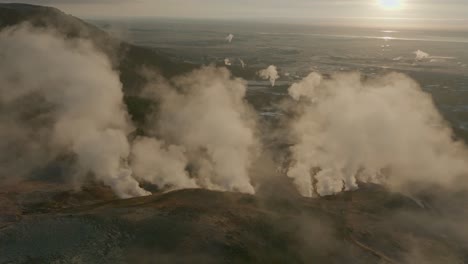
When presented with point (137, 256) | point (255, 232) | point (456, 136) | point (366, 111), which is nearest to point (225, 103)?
point (366, 111)

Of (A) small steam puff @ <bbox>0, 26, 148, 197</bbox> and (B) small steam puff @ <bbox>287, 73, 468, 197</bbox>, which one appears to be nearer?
(A) small steam puff @ <bbox>0, 26, 148, 197</bbox>

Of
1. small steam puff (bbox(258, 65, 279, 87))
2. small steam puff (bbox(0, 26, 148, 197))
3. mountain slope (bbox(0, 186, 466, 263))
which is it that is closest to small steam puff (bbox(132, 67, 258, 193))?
small steam puff (bbox(0, 26, 148, 197))

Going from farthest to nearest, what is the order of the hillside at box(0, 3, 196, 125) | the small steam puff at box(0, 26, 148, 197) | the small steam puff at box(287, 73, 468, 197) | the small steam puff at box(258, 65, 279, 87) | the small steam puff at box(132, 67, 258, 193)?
1. the small steam puff at box(258, 65, 279, 87)
2. the hillside at box(0, 3, 196, 125)
3. the small steam puff at box(287, 73, 468, 197)
4. the small steam puff at box(132, 67, 258, 193)
5. the small steam puff at box(0, 26, 148, 197)

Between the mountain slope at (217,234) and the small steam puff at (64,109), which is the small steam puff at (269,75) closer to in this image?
the small steam puff at (64,109)

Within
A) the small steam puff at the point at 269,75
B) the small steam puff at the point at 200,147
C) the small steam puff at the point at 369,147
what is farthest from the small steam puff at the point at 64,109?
the small steam puff at the point at 269,75

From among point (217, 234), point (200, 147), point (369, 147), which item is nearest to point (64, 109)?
point (200, 147)

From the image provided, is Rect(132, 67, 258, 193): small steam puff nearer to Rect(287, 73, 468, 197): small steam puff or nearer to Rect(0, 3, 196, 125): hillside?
Rect(287, 73, 468, 197): small steam puff

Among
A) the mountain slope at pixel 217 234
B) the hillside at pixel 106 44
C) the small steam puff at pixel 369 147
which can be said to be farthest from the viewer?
the hillside at pixel 106 44

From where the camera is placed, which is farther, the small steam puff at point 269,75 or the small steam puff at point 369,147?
the small steam puff at point 269,75
